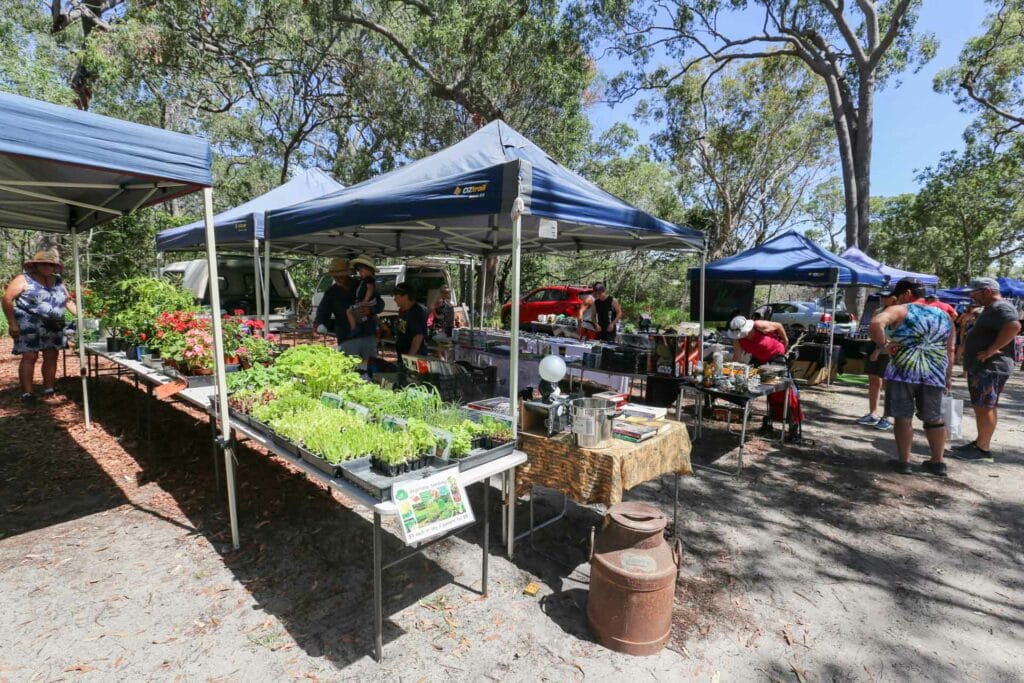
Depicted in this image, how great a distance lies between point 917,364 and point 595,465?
145 inches

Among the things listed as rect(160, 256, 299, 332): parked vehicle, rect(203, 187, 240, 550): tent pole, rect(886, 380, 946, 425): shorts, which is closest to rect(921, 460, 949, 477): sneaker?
rect(886, 380, 946, 425): shorts

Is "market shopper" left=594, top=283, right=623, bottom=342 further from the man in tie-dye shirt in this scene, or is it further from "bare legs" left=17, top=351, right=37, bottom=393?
"bare legs" left=17, top=351, right=37, bottom=393

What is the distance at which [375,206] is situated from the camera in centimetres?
379

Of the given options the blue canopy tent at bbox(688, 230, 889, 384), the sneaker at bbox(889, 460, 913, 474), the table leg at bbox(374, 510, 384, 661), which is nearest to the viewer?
the table leg at bbox(374, 510, 384, 661)

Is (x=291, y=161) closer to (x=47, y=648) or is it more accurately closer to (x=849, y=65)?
(x=849, y=65)

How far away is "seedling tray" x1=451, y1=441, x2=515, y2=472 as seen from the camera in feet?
8.31

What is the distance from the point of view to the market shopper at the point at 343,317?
553 cm

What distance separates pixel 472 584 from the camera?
2926 mm

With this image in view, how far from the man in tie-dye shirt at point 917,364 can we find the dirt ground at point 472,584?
1.51 feet

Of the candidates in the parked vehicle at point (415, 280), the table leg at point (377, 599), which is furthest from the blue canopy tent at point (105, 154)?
the parked vehicle at point (415, 280)

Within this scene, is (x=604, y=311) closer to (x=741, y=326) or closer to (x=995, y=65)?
(x=741, y=326)

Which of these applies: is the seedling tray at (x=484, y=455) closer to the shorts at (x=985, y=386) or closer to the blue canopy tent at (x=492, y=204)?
the blue canopy tent at (x=492, y=204)

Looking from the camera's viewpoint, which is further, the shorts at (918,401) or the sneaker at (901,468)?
the sneaker at (901,468)

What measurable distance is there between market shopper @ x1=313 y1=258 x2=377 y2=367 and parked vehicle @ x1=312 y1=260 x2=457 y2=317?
7.22 m
